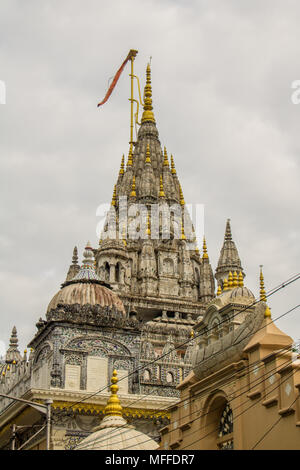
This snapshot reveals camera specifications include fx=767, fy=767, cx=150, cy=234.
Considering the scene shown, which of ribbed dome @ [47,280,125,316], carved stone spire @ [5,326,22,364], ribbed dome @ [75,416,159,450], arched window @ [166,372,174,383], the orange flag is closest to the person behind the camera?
ribbed dome @ [75,416,159,450]

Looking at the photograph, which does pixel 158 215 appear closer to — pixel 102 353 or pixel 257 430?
pixel 102 353

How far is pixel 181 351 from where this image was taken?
55.1m

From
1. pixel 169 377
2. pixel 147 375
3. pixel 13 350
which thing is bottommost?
pixel 147 375

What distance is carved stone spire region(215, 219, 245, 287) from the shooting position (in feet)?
224

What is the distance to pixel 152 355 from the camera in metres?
43.3

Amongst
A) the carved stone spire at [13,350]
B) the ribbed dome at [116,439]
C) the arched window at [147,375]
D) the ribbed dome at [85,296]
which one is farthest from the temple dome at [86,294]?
the carved stone spire at [13,350]

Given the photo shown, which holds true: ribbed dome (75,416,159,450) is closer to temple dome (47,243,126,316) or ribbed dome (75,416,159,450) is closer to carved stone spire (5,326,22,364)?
temple dome (47,243,126,316)

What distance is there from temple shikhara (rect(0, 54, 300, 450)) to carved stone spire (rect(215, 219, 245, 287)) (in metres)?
0.11

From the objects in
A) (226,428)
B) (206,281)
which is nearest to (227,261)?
(206,281)

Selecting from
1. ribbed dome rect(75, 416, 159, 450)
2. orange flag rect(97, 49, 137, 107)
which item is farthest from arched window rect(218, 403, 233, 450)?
orange flag rect(97, 49, 137, 107)

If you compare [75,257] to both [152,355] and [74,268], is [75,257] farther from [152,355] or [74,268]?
[152,355]

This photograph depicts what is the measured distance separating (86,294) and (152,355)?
8.20 metres

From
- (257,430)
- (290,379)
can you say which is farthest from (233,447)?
(290,379)

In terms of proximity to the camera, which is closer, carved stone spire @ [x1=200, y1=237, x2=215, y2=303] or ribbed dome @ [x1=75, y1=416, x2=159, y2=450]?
ribbed dome @ [x1=75, y1=416, x2=159, y2=450]
